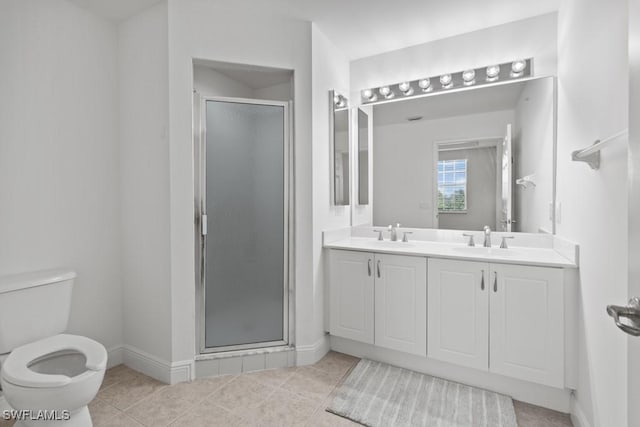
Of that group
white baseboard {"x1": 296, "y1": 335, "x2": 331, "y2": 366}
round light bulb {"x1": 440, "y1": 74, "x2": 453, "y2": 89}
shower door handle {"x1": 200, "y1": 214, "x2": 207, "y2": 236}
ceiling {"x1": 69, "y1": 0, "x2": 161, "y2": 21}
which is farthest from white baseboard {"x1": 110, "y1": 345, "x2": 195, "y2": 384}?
round light bulb {"x1": 440, "y1": 74, "x2": 453, "y2": 89}

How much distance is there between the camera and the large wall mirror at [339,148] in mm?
2691


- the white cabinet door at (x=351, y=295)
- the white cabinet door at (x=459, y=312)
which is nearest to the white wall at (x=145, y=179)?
the white cabinet door at (x=351, y=295)

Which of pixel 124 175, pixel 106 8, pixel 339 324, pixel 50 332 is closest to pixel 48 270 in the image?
pixel 50 332

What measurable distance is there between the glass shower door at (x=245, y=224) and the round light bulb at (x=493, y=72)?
164 cm

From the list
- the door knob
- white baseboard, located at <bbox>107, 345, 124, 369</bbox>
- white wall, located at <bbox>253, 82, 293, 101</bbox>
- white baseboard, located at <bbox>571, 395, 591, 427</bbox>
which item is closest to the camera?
the door knob

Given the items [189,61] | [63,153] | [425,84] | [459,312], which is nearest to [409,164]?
[425,84]

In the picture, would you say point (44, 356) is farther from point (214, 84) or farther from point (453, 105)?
point (453, 105)

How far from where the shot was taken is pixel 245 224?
2.36 m

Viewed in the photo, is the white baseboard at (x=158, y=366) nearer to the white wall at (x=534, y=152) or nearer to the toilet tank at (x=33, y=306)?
the toilet tank at (x=33, y=306)

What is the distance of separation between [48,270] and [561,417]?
3332 mm

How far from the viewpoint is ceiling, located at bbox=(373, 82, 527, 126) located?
92.6 inches

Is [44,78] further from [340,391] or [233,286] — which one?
[340,391]

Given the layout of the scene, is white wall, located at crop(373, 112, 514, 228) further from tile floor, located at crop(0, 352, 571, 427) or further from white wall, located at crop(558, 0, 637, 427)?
tile floor, located at crop(0, 352, 571, 427)

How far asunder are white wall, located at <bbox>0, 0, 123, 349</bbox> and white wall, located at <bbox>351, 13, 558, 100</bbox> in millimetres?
2168
